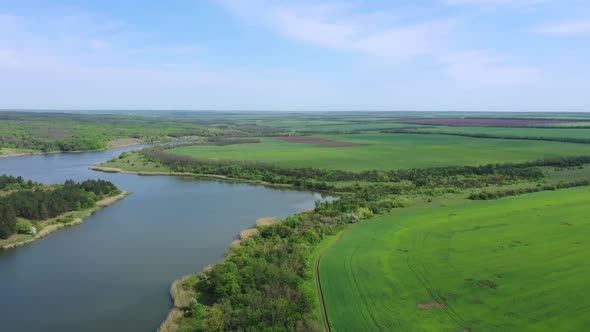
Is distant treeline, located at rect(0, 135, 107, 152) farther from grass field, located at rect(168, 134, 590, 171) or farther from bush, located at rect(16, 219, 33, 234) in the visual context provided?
bush, located at rect(16, 219, 33, 234)

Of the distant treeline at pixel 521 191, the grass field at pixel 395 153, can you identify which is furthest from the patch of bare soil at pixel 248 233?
the grass field at pixel 395 153

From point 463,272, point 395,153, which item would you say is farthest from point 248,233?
point 395,153

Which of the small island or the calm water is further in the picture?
the small island

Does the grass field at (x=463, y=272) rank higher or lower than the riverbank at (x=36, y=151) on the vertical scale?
lower

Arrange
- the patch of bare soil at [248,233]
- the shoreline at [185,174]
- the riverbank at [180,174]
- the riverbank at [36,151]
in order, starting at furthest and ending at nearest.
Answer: the riverbank at [36,151] → the riverbank at [180,174] → the shoreline at [185,174] → the patch of bare soil at [248,233]

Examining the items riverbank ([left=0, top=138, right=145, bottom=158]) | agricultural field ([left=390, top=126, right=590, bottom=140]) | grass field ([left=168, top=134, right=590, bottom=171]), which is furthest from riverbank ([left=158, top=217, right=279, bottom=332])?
agricultural field ([left=390, top=126, right=590, bottom=140])

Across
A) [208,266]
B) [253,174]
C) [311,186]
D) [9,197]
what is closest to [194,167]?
[253,174]

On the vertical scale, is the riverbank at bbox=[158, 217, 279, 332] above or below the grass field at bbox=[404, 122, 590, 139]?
below

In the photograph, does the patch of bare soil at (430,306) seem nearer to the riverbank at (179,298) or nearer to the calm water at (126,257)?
the riverbank at (179,298)
